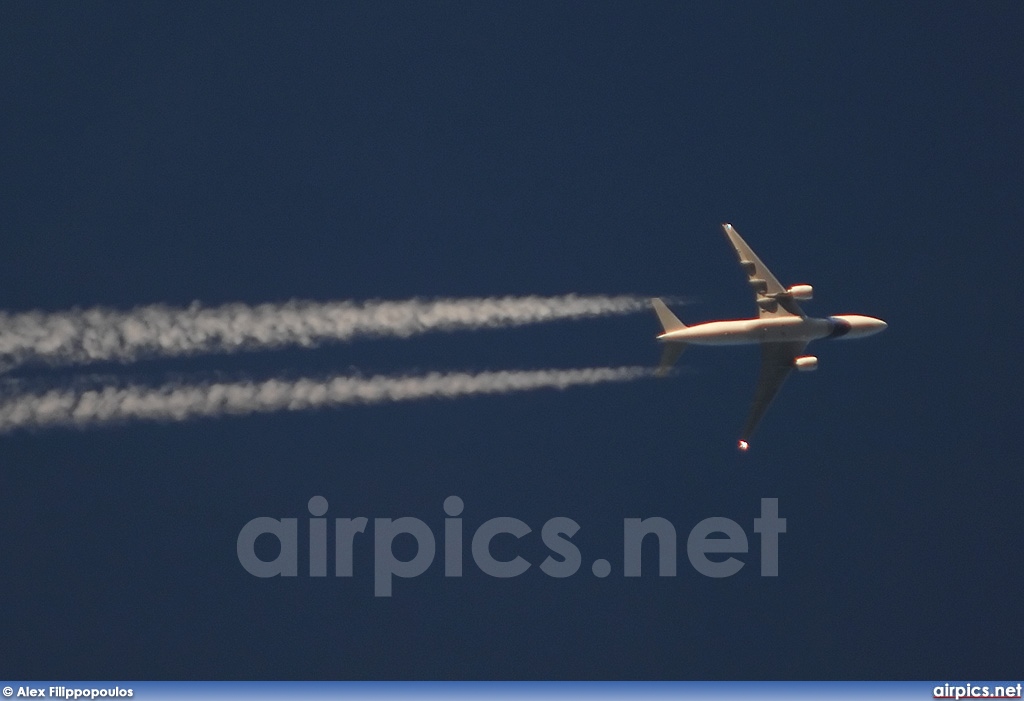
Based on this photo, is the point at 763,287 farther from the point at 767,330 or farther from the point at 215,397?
the point at 215,397

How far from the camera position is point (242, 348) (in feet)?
125

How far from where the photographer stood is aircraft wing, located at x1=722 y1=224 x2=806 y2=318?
132 feet

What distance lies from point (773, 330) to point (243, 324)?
50.4 ft

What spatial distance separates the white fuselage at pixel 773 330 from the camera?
123ft

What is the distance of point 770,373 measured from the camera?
137 feet

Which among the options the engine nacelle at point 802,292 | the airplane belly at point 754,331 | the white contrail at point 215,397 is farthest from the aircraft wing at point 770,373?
the white contrail at point 215,397

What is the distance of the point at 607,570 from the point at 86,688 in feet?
55.1

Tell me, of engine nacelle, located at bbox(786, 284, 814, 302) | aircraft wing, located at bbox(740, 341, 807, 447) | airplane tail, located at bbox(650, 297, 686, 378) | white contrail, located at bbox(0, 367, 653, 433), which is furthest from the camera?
aircraft wing, located at bbox(740, 341, 807, 447)

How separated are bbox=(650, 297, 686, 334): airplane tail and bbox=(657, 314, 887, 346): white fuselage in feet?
1.38

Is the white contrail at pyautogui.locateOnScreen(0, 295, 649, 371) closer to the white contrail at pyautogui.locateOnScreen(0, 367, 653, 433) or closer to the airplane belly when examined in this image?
the white contrail at pyautogui.locateOnScreen(0, 367, 653, 433)
